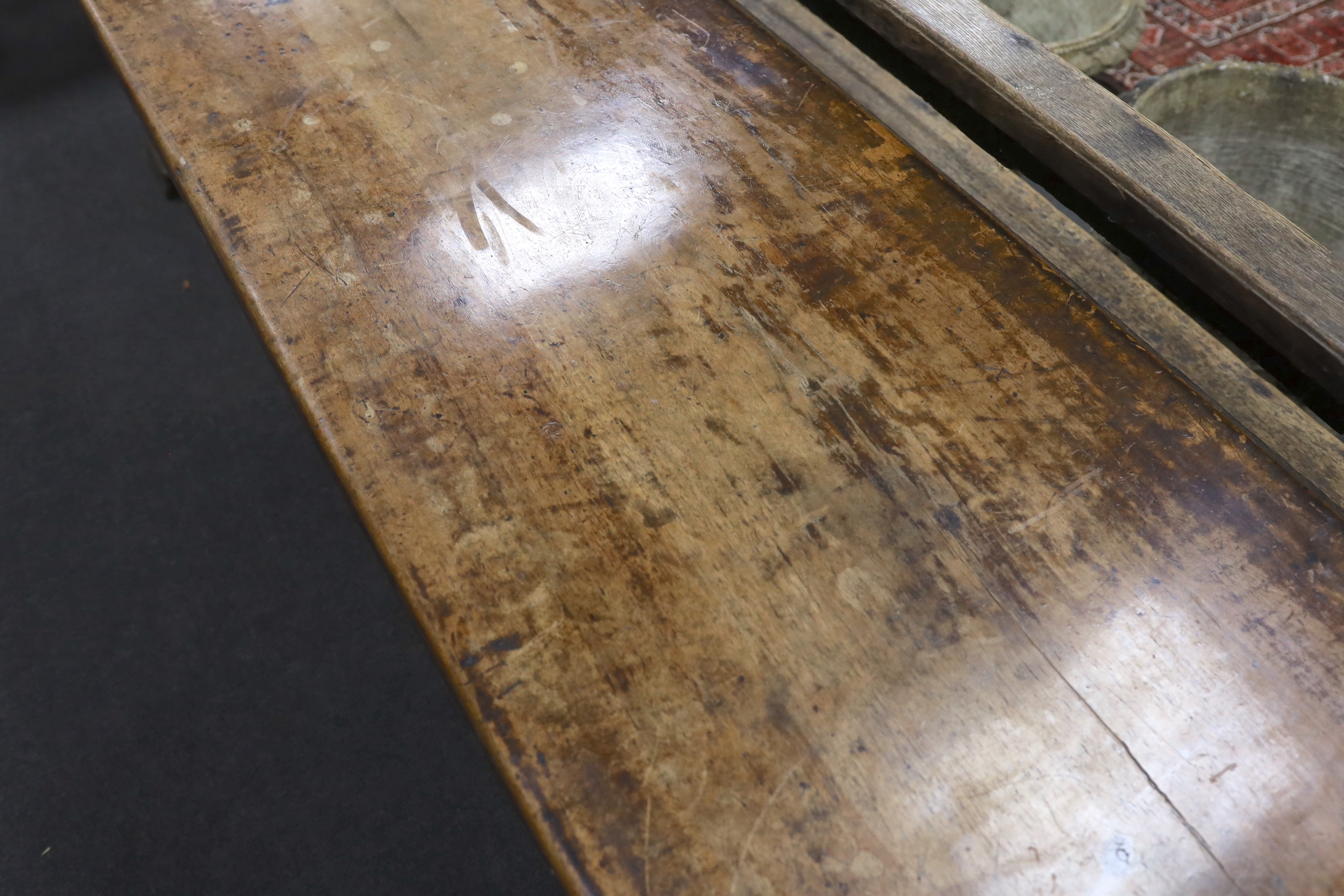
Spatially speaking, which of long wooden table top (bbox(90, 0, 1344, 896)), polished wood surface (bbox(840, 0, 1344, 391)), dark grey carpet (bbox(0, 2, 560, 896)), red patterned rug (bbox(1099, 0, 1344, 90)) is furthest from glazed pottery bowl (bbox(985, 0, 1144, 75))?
dark grey carpet (bbox(0, 2, 560, 896))

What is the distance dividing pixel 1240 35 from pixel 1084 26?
733 mm

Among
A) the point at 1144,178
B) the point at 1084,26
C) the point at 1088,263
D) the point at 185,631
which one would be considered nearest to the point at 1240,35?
the point at 1084,26

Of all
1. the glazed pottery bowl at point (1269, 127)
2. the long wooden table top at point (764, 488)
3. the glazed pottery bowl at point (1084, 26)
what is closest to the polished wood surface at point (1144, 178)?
the long wooden table top at point (764, 488)

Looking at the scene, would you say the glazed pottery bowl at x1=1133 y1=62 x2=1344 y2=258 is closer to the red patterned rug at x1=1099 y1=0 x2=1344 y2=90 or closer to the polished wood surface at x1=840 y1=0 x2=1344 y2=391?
the polished wood surface at x1=840 y1=0 x2=1344 y2=391

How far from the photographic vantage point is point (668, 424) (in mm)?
994

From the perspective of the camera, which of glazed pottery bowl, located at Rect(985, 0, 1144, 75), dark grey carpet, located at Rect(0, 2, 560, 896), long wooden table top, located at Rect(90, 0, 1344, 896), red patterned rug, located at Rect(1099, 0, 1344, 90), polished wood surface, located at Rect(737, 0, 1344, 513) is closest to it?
long wooden table top, located at Rect(90, 0, 1344, 896)

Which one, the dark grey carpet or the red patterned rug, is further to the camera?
the red patterned rug

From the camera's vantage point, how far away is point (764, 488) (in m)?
0.95

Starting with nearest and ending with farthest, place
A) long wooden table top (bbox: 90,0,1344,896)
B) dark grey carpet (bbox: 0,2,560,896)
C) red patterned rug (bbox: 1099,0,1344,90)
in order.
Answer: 1. long wooden table top (bbox: 90,0,1344,896)
2. dark grey carpet (bbox: 0,2,560,896)
3. red patterned rug (bbox: 1099,0,1344,90)

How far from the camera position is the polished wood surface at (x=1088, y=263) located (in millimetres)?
999

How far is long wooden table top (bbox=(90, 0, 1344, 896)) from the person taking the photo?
2.52 ft

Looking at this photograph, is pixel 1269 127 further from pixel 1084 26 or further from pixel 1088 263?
pixel 1088 263

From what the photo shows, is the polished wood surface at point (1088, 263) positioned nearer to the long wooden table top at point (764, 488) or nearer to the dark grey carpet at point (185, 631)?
the long wooden table top at point (764, 488)

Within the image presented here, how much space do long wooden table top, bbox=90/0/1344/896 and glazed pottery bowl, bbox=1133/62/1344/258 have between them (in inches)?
37.2
